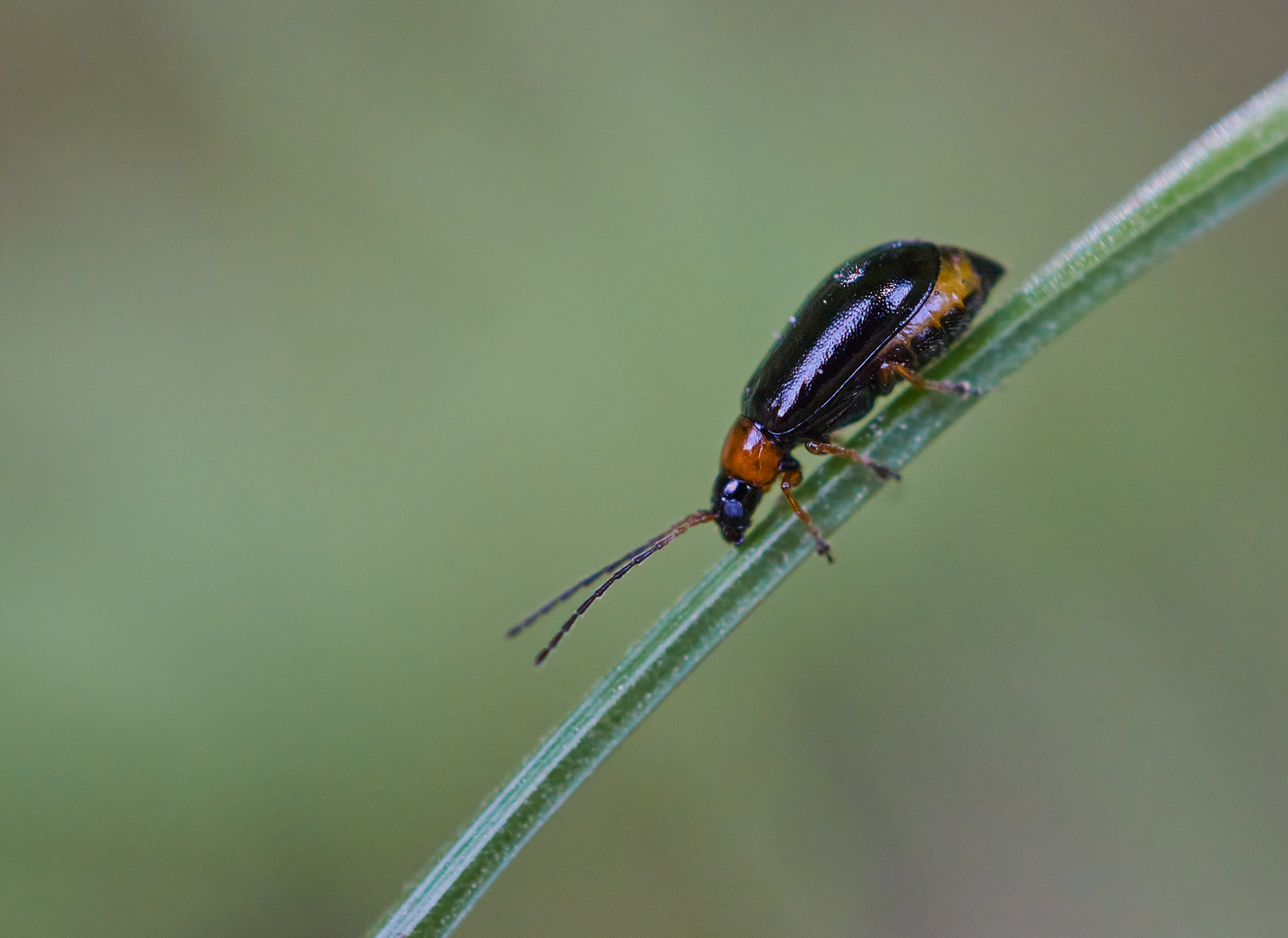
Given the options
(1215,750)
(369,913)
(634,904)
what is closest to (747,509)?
(634,904)

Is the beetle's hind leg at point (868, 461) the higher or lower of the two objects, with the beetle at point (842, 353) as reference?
lower

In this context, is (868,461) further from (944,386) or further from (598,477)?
(598,477)

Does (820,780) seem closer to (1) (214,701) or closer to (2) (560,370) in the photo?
(2) (560,370)

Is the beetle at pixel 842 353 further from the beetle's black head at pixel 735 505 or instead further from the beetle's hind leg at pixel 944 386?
the beetle's hind leg at pixel 944 386

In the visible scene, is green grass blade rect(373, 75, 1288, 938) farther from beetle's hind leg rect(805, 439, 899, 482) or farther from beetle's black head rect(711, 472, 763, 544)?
beetle's black head rect(711, 472, 763, 544)

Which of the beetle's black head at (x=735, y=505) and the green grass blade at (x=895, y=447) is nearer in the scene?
the green grass blade at (x=895, y=447)

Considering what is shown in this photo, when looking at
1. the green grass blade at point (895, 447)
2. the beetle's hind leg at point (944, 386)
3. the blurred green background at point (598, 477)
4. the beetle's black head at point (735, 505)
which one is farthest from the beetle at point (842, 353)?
the blurred green background at point (598, 477)

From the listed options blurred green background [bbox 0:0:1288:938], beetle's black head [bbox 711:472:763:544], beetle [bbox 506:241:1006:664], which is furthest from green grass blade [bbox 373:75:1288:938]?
blurred green background [bbox 0:0:1288:938]
